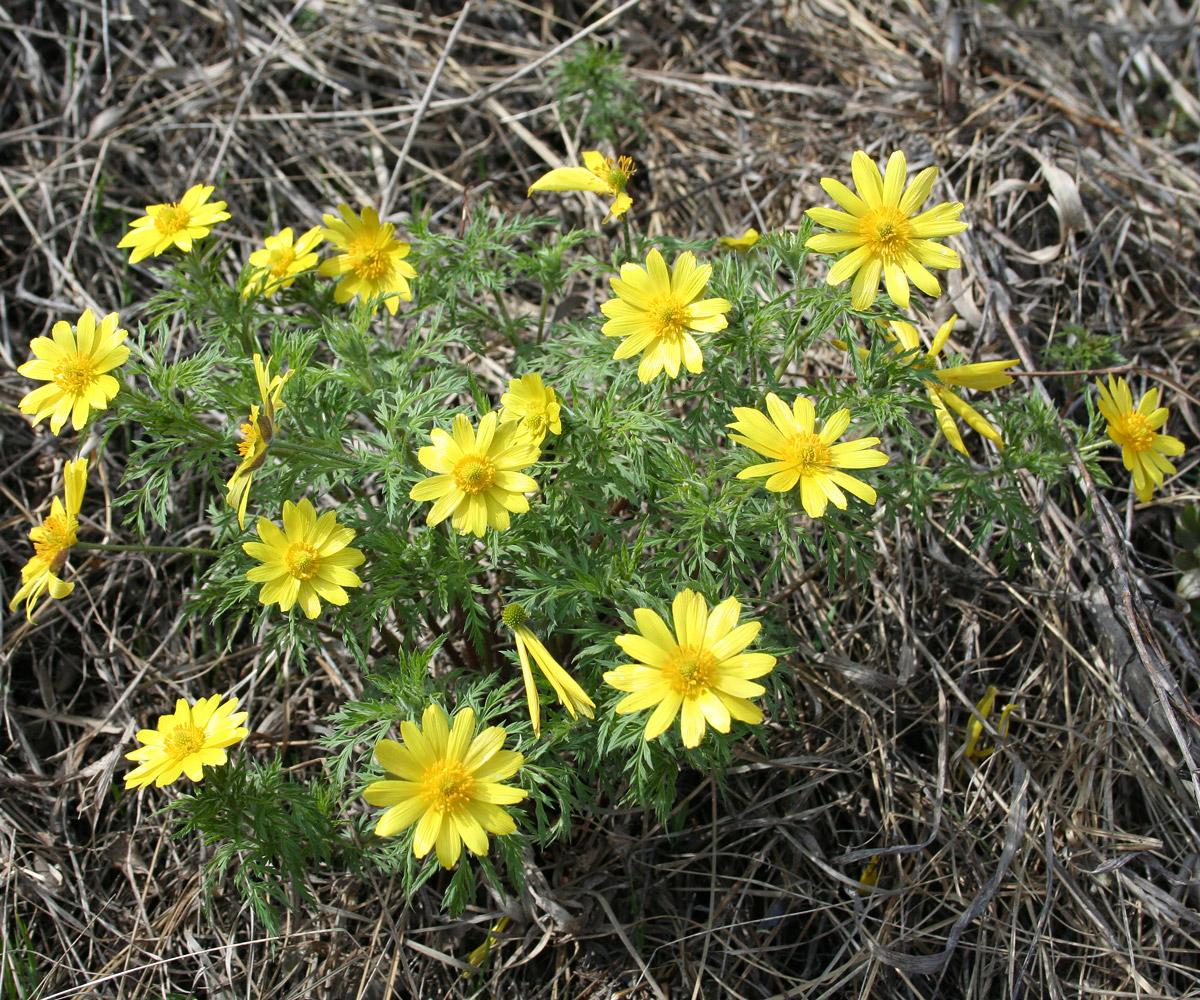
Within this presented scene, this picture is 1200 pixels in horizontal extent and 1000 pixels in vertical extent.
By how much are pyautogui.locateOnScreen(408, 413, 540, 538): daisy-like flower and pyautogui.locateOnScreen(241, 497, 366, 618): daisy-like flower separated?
255 millimetres

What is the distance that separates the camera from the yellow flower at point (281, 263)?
8.57 feet

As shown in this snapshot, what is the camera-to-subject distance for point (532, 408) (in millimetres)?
2213

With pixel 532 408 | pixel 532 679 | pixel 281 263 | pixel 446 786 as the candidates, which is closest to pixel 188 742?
pixel 446 786

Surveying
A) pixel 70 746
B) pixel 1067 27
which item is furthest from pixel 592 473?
pixel 1067 27

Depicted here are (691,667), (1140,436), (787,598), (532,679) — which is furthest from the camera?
(787,598)

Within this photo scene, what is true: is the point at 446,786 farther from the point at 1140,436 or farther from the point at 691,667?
the point at 1140,436

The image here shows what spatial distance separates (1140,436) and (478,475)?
1.85 meters

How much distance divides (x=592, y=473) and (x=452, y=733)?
72 cm

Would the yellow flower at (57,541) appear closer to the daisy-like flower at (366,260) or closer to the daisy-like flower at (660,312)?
the daisy-like flower at (366,260)

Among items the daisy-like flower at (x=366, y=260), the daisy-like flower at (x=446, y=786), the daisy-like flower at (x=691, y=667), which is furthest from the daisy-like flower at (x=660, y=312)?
the daisy-like flower at (x=446, y=786)

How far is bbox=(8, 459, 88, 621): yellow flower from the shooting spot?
2.25 meters

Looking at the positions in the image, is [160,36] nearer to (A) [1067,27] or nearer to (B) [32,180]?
(B) [32,180]

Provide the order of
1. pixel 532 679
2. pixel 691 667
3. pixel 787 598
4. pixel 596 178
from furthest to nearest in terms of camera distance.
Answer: pixel 787 598
pixel 596 178
pixel 532 679
pixel 691 667

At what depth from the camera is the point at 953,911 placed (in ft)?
8.75
